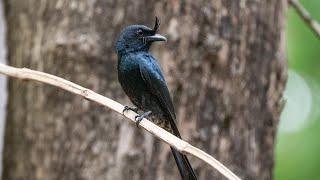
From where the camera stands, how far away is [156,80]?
249 cm

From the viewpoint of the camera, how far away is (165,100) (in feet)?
8.06

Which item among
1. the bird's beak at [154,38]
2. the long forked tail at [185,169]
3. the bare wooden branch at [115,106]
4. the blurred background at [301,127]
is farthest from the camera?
the blurred background at [301,127]

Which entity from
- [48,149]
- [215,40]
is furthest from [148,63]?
[48,149]

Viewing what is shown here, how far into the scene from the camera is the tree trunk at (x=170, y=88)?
3.30 meters

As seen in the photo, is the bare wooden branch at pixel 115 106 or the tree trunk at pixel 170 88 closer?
the bare wooden branch at pixel 115 106

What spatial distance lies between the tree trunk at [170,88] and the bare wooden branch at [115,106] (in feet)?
4.10

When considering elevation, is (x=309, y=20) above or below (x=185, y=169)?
above

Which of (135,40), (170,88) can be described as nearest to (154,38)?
(135,40)

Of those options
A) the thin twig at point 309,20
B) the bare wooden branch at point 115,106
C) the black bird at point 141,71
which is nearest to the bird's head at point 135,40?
the black bird at point 141,71

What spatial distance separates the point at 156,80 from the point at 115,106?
1.84 ft

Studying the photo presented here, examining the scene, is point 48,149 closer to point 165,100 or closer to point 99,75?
point 99,75

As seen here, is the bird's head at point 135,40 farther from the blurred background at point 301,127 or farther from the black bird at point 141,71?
the blurred background at point 301,127

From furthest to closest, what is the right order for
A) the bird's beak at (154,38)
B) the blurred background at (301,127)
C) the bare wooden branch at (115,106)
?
the blurred background at (301,127)
the bird's beak at (154,38)
the bare wooden branch at (115,106)

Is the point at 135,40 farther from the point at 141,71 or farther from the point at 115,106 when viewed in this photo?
the point at 115,106
